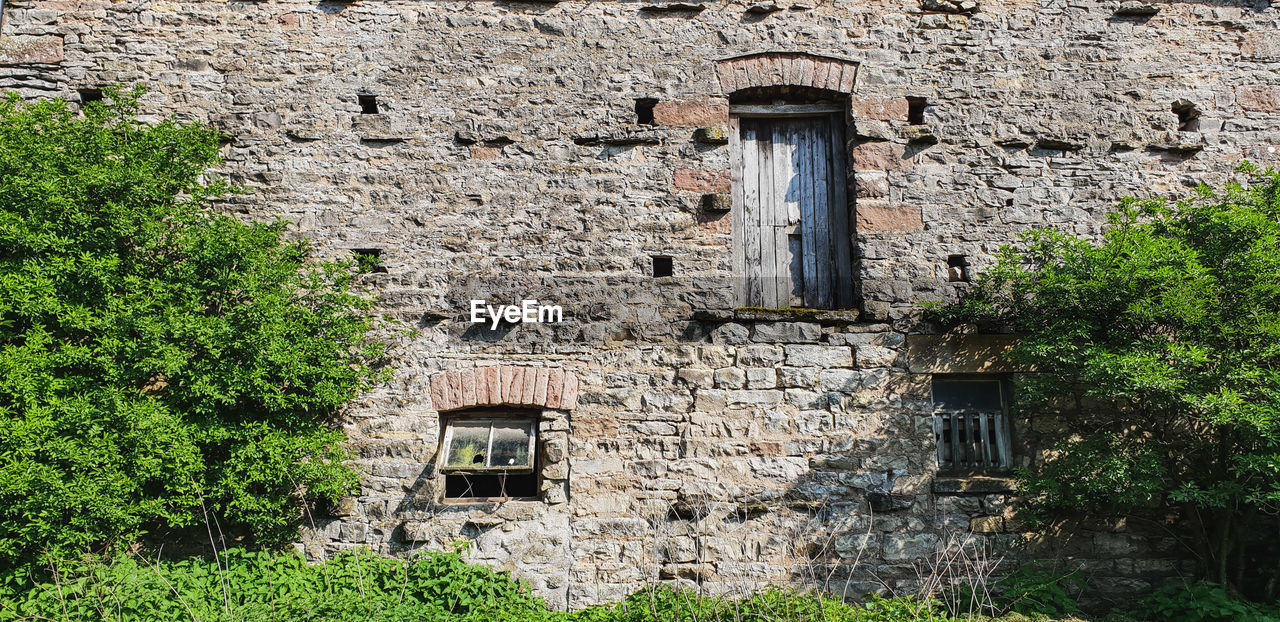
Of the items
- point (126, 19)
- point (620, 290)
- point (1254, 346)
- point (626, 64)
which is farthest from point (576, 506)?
point (126, 19)

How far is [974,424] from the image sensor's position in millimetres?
5883

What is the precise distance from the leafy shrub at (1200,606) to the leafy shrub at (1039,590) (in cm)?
43

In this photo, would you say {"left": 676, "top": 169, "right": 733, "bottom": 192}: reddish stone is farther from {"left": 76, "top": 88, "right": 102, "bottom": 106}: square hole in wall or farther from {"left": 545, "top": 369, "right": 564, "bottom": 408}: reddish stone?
{"left": 76, "top": 88, "right": 102, "bottom": 106}: square hole in wall

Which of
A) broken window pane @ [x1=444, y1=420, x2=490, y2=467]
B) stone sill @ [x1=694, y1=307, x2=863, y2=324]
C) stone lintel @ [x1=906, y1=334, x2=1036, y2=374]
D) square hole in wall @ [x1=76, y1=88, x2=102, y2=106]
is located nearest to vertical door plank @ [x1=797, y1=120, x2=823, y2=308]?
stone sill @ [x1=694, y1=307, x2=863, y2=324]

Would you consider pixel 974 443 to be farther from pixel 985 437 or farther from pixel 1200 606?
pixel 1200 606

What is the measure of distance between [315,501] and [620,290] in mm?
2703

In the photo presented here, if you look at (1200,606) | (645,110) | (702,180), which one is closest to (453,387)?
(702,180)

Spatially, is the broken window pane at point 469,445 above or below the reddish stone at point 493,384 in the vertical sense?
below

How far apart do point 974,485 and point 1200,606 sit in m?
1.49

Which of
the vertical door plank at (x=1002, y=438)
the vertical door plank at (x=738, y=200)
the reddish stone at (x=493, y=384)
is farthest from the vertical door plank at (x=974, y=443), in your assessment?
the reddish stone at (x=493, y=384)

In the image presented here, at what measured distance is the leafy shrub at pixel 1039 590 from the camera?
5105 mm

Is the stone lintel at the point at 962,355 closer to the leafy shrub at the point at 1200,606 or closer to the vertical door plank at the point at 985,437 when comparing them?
the vertical door plank at the point at 985,437

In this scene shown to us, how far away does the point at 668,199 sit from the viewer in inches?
237

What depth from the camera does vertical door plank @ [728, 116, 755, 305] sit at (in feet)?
20.2
